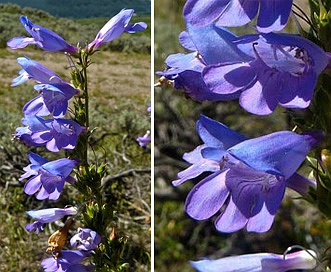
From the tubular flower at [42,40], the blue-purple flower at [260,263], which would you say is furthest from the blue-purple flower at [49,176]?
the blue-purple flower at [260,263]

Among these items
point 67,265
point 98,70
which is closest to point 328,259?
point 67,265

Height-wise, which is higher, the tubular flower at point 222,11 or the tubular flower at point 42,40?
the tubular flower at point 222,11

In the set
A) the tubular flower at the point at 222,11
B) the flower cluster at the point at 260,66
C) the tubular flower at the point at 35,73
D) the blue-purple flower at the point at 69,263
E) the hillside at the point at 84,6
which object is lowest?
the blue-purple flower at the point at 69,263

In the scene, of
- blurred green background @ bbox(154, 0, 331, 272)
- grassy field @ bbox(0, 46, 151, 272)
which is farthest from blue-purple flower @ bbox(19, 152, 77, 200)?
grassy field @ bbox(0, 46, 151, 272)

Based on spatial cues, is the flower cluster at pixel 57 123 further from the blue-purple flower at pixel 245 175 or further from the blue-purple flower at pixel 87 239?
the blue-purple flower at pixel 245 175

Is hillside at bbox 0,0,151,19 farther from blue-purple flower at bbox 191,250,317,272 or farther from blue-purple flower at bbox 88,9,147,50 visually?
blue-purple flower at bbox 191,250,317,272

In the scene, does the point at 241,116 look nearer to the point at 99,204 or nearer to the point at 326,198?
the point at 99,204

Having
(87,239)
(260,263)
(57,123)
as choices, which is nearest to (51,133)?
(57,123)
